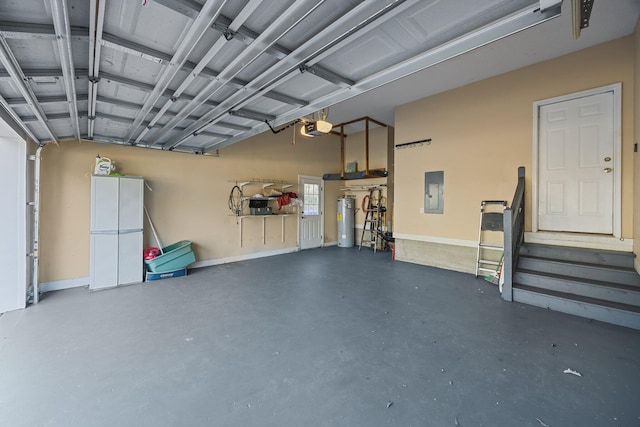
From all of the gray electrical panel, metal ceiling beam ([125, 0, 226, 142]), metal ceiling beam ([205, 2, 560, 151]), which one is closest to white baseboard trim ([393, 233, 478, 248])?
the gray electrical panel

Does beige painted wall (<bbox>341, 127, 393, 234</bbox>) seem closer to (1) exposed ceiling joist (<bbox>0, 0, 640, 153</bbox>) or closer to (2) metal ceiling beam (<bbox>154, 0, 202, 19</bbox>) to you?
(1) exposed ceiling joist (<bbox>0, 0, 640, 153</bbox>)

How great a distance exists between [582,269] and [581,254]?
0.33m

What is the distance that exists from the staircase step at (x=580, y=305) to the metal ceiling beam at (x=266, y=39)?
13.1 ft

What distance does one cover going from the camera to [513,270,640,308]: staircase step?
9.77ft

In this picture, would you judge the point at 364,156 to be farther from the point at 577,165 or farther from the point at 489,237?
the point at 577,165

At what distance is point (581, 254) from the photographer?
3650 millimetres

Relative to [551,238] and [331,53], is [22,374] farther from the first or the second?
[551,238]

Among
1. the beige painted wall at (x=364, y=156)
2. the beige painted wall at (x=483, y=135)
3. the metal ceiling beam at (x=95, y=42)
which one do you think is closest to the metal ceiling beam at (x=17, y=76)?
the metal ceiling beam at (x=95, y=42)

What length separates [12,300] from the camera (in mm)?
3309

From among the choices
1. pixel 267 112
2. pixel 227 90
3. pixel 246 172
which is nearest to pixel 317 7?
pixel 227 90

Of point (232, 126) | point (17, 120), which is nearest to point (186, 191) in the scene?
point (232, 126)

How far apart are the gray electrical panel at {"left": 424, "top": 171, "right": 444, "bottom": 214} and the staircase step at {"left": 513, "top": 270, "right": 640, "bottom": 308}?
190 cm

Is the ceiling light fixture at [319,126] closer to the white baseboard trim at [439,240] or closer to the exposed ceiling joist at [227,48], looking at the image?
the exposed ceiling joist at [227,48]

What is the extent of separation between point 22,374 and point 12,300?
1.98 m
